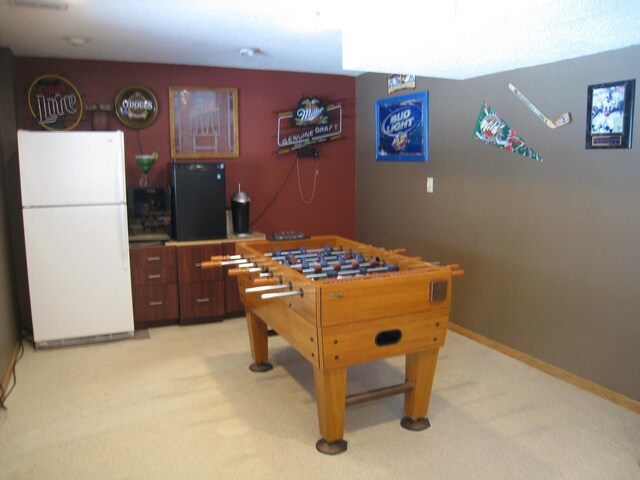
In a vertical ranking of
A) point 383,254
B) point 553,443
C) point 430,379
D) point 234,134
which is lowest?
point 553,443

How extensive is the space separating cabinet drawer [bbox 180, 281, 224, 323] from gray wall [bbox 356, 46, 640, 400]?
171 cm

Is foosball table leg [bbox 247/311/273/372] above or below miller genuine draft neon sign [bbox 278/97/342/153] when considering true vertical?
below

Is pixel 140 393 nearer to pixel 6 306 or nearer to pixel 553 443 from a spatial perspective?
pixel 6 306

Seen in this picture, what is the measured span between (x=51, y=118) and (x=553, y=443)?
4216 millimetres

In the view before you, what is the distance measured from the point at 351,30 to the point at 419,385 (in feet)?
6.38

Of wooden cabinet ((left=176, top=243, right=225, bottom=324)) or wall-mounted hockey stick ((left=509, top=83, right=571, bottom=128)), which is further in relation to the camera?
wooden cabinet ((left=176, top=243, right=225, bottom=324))

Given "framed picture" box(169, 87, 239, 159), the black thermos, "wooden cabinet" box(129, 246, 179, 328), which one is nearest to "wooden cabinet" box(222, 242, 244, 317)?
the black thermos

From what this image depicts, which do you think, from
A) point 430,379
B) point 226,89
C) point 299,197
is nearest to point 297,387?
point 430,379

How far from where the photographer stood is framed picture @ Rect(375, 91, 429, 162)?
14.4 feet

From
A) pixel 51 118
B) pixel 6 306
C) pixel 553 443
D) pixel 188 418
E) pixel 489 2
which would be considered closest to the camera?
pixel 489 2

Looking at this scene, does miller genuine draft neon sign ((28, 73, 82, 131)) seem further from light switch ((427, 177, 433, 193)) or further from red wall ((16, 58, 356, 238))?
light switch ((427, 177, 433, 193))

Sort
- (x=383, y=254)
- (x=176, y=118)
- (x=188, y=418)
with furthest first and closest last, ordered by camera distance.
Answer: (x=176, y=118)
(x=383, y=254)
(x=188, y=418)

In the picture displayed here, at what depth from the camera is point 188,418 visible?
2883 millimetres

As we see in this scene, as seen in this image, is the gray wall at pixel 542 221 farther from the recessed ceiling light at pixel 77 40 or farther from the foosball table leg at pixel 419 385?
the recessed ceiling light at pixel 77 40
